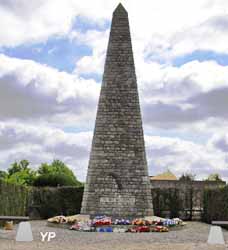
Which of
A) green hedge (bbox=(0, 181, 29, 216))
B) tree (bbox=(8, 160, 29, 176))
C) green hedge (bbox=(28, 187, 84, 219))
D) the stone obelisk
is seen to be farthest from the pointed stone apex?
tree (bbox=(8, 160, 29, 176))

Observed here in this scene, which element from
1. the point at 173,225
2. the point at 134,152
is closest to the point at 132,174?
the point at 134,152

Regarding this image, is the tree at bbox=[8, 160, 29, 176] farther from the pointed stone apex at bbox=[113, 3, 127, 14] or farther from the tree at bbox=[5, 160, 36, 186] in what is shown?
the pointed stone apex at bbox=[113, 3, 127, 14]

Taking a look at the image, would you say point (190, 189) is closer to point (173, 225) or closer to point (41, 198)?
point (41, 198)

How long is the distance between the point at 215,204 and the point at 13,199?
10233mm

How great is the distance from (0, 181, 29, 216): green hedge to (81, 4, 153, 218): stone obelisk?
369cm

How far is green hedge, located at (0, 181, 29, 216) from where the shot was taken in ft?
85.9

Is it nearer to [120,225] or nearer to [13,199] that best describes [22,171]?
[13,199]

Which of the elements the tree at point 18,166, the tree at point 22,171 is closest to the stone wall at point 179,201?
the tree at point 22,171

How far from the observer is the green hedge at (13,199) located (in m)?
26.2

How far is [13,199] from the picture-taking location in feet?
93.8

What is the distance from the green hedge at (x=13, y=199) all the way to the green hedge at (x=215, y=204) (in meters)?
10.2

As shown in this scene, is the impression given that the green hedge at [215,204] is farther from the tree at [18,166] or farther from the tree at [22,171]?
the tree at [18,166]

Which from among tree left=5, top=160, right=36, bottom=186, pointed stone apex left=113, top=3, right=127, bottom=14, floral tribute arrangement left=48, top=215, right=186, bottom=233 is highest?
pointed stone apex left=113, top=3, right=127, bottom=14

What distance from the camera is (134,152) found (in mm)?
25719
